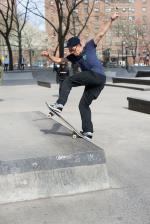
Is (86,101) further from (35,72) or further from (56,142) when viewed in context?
(35,72)

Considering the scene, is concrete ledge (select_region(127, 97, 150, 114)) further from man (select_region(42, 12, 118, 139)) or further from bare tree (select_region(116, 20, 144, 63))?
bare tree (select_region(116, 20, 144, 63))

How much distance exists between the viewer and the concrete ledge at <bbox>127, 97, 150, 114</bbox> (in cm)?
1216

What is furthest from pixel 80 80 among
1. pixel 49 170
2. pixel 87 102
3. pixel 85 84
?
pixel 49 170

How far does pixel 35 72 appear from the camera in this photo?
41.8 meters

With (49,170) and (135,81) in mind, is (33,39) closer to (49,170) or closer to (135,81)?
(135,81)

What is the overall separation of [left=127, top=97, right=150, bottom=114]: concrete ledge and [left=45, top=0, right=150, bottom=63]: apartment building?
176ft

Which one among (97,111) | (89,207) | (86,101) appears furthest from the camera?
(97,111)

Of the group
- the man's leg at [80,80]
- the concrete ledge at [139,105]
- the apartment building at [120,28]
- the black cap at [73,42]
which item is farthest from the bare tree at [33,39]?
the man's leg at [80,80]

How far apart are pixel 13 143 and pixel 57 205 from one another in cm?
160

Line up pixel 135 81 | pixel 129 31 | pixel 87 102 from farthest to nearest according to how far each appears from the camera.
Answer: pixel 129 31 < pixel 135 81 < pixel 87 102

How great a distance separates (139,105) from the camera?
1271cm

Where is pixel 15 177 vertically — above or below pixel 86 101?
below

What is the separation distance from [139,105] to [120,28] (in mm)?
82909

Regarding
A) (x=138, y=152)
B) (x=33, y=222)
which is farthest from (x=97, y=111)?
(x=33, y=222)
